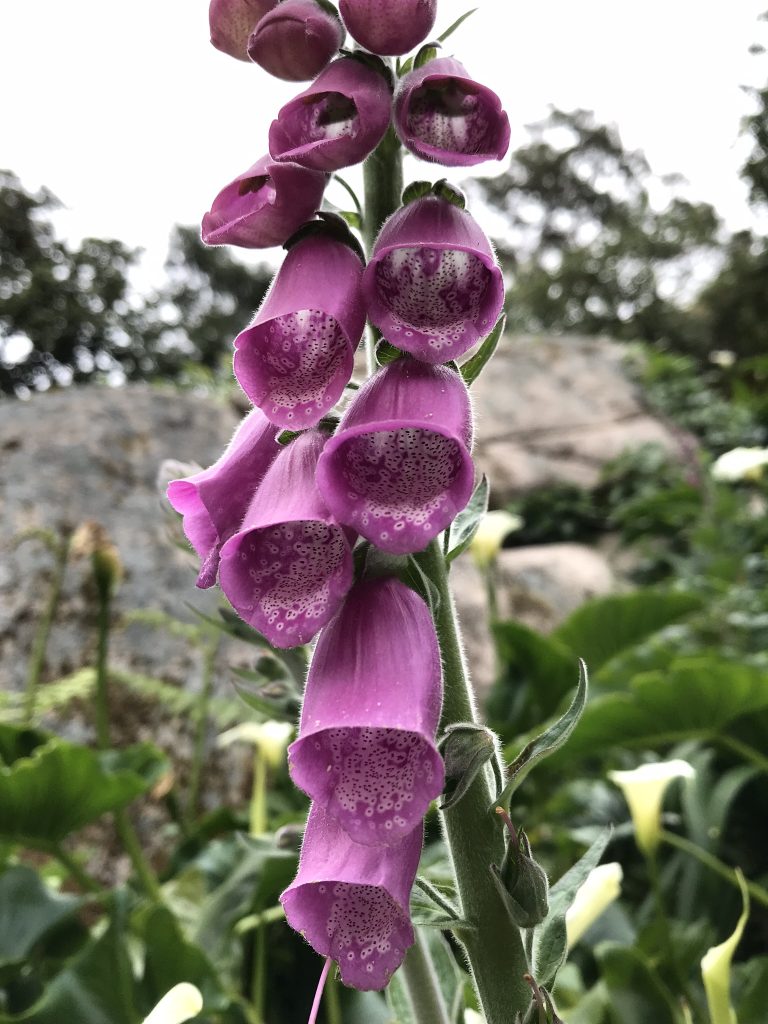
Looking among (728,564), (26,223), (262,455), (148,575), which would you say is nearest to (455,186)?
(262,455)

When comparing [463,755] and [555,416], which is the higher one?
[555,416]

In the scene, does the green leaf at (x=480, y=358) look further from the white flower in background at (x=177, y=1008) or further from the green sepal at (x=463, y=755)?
the white flower in background at (x=177, y=1008)

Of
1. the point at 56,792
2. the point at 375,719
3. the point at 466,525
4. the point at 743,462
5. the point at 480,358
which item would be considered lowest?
the point at 56,792

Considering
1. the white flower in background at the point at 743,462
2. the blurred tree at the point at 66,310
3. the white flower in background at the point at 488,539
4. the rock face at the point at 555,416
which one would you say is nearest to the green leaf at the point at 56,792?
the white flower in background at the point at 488,539

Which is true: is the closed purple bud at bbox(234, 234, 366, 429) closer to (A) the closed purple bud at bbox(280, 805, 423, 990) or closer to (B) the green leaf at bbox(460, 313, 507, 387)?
(B) the green leaf at bbox(460, 313, 507, 387)

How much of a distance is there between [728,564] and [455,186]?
244 cm

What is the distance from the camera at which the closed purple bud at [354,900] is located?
426 mm

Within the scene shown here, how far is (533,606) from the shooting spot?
3246 millimetres

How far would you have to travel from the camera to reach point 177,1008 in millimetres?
534

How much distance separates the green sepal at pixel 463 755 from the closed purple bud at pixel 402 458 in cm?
11

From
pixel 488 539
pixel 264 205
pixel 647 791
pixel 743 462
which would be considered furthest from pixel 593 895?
pixel 743 462

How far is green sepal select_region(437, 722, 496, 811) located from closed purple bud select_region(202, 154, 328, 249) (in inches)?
12.7

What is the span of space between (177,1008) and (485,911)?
0.23 meters

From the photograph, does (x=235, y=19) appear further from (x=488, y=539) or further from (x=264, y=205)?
(x=488, y=539)
